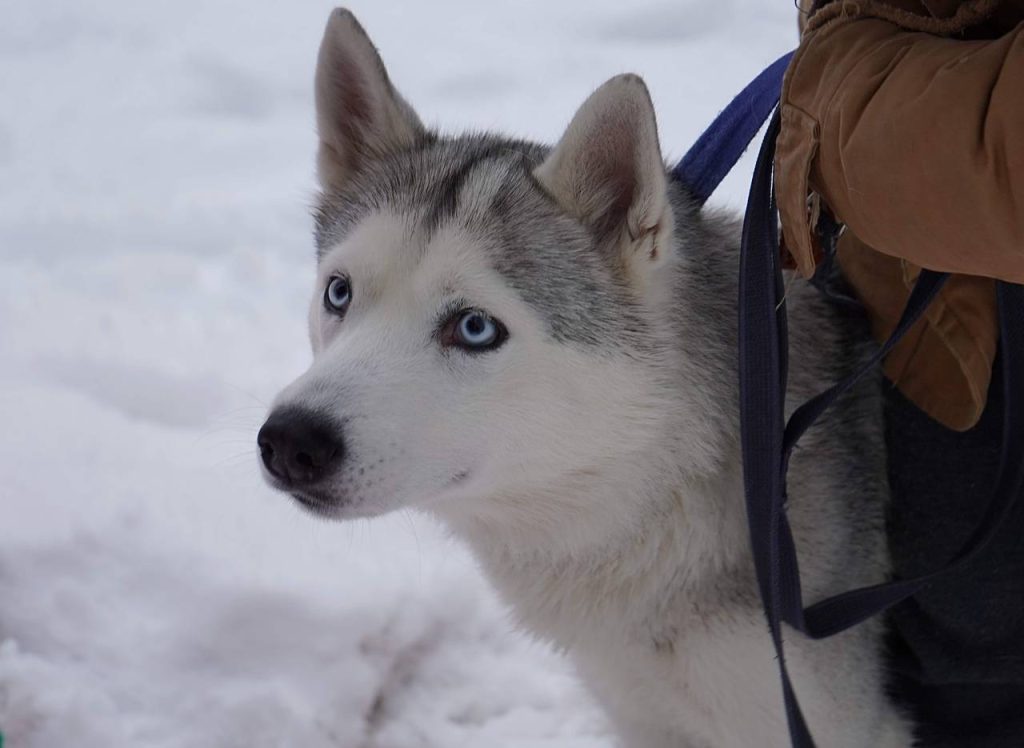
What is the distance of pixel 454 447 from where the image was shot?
1.71 metres

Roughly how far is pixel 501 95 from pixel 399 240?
397 centimetres

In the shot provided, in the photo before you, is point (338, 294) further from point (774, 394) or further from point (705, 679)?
point (705, 679)

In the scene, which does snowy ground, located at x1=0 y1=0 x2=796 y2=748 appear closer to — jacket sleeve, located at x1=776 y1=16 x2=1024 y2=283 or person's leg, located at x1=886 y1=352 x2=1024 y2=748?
person's leg, located at x1=886 y1=352 x2=1024 y2=748

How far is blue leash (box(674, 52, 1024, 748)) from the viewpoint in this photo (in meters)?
1.64

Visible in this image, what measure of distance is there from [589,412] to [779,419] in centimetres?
33

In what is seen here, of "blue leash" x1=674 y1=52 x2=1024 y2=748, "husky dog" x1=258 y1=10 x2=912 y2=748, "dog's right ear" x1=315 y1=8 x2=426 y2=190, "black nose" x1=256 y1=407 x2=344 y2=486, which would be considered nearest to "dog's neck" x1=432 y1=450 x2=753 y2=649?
"husky dog" x1=258 y1=10 x2=912 y2=748

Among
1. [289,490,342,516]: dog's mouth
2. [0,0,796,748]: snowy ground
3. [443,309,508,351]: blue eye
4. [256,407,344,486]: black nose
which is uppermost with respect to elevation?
[443,309,508,351]: blue eye

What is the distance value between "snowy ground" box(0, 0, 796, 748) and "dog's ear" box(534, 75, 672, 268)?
3.04 feet

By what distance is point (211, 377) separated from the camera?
3.77 meters

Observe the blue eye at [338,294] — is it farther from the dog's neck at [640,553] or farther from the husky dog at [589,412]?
the dog's neck at [640,553]

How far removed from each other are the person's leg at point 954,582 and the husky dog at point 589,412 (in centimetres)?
6

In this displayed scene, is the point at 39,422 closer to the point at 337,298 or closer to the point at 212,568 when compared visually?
the point at 212,568

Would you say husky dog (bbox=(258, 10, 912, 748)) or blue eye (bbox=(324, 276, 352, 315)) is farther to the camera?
blue eye (bbox=(324, 276, 352, 315))

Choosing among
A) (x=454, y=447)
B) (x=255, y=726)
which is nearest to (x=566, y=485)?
(x=454, y=447)
